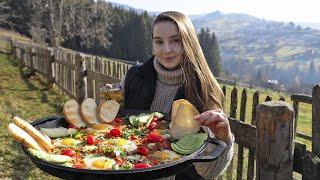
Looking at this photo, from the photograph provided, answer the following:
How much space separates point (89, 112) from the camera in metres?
3.06

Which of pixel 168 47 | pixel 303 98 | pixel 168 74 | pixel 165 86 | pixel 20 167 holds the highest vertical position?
pixel 168 47

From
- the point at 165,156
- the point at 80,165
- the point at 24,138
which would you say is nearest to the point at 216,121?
the point at 165,156

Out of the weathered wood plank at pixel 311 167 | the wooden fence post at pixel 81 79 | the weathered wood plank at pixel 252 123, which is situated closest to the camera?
the weathered wood plank at pixel 311 167

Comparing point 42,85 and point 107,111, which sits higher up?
point 107,111

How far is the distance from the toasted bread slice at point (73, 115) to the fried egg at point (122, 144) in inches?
15.7

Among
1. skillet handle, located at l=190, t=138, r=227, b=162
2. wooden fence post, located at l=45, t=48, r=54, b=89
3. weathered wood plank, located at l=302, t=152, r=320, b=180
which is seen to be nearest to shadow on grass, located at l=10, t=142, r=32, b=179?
weathered wood plank, located at l=302, t=152, r=320, b=180

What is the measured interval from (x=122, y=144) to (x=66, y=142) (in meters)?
0.36

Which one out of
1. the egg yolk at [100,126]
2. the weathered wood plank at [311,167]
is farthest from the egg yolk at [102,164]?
the weathered wood plank at [311,167]

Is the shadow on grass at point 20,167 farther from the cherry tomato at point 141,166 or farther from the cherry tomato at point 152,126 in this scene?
the cherry tomato at point 141,166

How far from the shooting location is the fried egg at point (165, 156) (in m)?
2.27

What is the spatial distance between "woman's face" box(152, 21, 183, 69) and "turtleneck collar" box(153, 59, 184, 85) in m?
0.16

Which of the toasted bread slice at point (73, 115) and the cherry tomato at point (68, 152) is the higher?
the toasted bread slice at point (73, 115)

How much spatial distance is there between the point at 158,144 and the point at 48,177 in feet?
15.7

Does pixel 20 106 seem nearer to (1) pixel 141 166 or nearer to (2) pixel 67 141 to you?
(2) pixel 67 141
